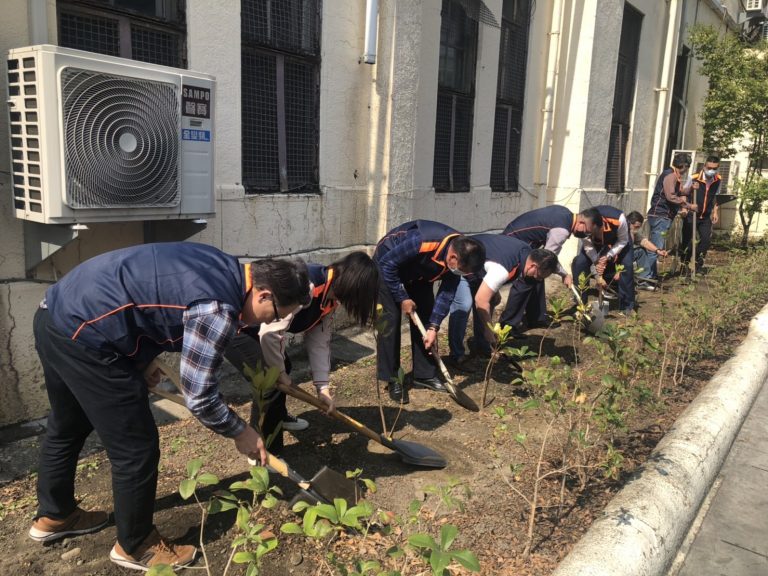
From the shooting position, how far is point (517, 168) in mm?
8391

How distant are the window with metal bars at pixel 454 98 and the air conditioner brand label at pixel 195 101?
11.5 ft

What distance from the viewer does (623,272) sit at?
22.9 feet

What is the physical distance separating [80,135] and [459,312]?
303 cm

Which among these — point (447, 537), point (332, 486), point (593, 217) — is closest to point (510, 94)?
point (593, 217)

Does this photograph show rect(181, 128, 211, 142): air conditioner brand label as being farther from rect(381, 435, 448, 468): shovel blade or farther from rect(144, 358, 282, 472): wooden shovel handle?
rect(381, 435, 448, 468): shovel blade

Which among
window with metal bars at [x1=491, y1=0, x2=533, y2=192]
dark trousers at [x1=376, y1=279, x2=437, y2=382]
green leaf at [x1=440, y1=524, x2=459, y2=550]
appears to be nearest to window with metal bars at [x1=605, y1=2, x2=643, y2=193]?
window with metal bars at [x1=491, y1=0, x2=533, y2=192]

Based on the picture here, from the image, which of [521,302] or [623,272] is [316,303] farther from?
[623,272]

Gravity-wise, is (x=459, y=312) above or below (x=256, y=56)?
Result: below

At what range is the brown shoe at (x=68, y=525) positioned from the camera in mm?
2578

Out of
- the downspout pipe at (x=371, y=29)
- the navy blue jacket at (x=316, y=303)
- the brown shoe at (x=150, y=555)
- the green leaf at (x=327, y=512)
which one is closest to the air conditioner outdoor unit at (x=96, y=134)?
the navy blue jacket at (x=316, y=303)

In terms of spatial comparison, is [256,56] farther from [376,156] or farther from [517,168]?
[517,168]

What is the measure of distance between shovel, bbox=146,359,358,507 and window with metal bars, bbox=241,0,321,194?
2.48 metres

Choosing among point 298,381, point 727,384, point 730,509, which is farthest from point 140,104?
point 727,384

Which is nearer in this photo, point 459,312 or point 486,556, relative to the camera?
point 486,556
